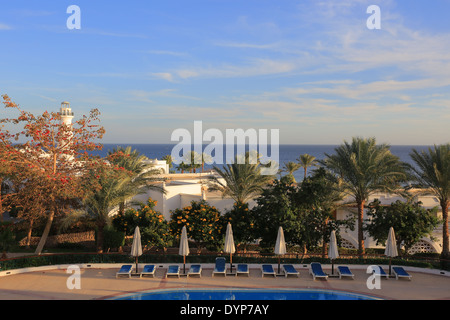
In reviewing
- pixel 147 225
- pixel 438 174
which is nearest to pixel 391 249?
pixel 438 174

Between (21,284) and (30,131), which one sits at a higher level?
(30,131)

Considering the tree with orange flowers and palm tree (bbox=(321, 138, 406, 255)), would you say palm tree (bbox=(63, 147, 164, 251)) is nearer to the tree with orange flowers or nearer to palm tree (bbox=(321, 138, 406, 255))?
the tree with orange flowers

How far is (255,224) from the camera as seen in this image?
65.7 feet

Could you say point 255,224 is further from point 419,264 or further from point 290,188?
point 419,264

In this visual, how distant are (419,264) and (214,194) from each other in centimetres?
1571

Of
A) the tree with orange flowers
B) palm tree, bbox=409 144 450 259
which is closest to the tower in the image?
the tree with orange flowers

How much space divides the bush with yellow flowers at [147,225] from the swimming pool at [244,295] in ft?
17.6

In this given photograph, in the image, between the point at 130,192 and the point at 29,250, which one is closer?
the point at 130,192

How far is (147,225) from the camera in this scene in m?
A: 20.3
